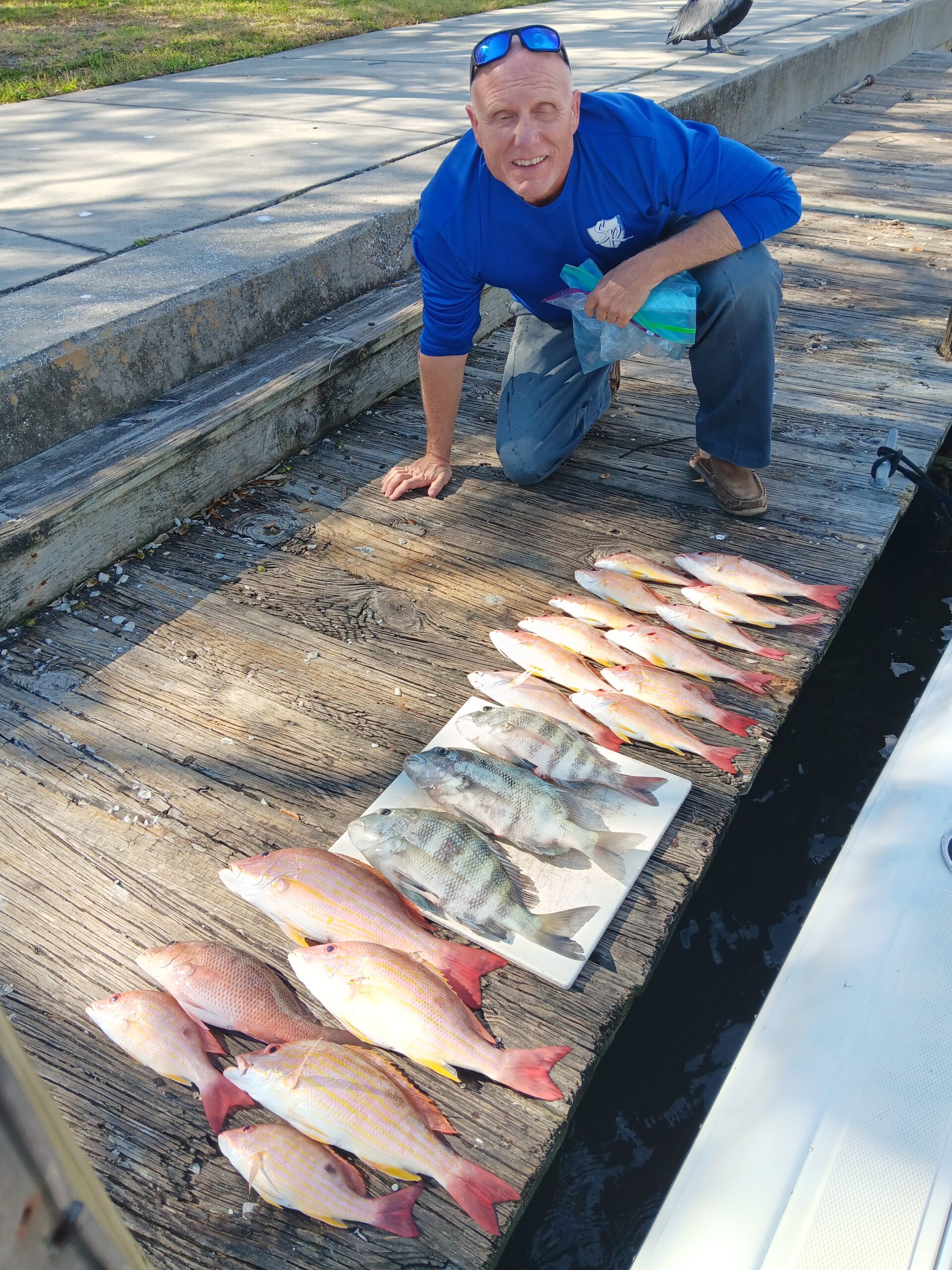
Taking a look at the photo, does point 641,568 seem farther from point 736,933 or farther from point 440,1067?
point 440,1067

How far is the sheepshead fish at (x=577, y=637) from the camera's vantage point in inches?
124

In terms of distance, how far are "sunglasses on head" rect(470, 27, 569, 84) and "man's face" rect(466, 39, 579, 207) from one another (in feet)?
0.05

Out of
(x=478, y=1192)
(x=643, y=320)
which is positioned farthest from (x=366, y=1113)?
(x=643, y=320)

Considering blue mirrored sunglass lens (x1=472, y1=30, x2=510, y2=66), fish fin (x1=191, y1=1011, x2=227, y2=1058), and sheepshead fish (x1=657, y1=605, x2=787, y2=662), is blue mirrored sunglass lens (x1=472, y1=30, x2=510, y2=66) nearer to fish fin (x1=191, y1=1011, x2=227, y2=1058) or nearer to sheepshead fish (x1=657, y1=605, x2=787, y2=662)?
sheepshead fish (x1=657, y1=605, x2=787, y2=662)

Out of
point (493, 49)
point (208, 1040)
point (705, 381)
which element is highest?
point (493, 49)

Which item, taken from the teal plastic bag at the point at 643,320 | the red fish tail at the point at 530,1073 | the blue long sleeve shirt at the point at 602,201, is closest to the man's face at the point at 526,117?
the blue long sleeve shirt at the point at 602,201

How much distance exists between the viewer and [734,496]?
378cm

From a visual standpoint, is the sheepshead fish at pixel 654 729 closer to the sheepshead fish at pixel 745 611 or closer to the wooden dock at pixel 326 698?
the wooden dock at pixel 326 698

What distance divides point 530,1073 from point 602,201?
279cm

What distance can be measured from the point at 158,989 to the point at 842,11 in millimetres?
12931

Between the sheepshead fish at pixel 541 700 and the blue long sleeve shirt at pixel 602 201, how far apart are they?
1.45 metres

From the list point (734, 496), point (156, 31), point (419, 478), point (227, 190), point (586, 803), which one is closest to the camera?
point (586, 803)

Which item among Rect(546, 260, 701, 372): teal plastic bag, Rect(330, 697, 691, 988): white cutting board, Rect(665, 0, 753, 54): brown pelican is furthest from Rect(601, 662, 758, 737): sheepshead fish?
Rect(665, 0, 753, 54): brown pelican

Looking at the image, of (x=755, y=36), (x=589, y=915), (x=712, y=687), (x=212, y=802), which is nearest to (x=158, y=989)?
(x=212, y=802)
